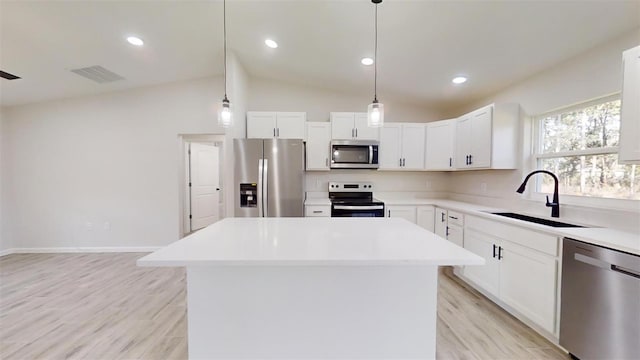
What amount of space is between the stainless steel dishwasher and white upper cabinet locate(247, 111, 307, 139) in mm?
3092

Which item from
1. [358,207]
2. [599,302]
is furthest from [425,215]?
[599,302]

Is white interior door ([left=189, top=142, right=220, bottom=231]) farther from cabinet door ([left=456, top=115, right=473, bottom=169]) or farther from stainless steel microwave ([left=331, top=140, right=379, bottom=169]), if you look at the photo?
cabinet door ([left=456, top=115, right=473, bottom=169])

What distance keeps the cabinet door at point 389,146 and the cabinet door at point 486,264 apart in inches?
55.3

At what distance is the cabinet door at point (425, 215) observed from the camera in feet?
12.1

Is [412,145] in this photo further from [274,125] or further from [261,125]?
[261,125]

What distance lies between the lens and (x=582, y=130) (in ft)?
7.95

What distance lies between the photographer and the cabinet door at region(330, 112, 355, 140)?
385 cm

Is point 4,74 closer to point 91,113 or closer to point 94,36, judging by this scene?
point 91,113

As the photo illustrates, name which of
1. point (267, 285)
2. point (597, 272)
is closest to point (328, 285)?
point (267, 285)

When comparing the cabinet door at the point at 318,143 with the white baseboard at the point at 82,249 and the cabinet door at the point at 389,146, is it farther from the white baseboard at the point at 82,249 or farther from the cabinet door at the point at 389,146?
the white baseboard at the point at 82,249

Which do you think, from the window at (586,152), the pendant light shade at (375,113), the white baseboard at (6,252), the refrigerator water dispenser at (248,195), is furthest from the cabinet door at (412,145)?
the white baseboard at (6,252)

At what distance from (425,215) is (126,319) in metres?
3.58

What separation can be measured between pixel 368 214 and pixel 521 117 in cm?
208

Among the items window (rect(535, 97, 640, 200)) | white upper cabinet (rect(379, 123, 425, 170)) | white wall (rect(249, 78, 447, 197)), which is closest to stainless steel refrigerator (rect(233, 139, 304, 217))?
white wall (rect(249, 78, 447, 197))
